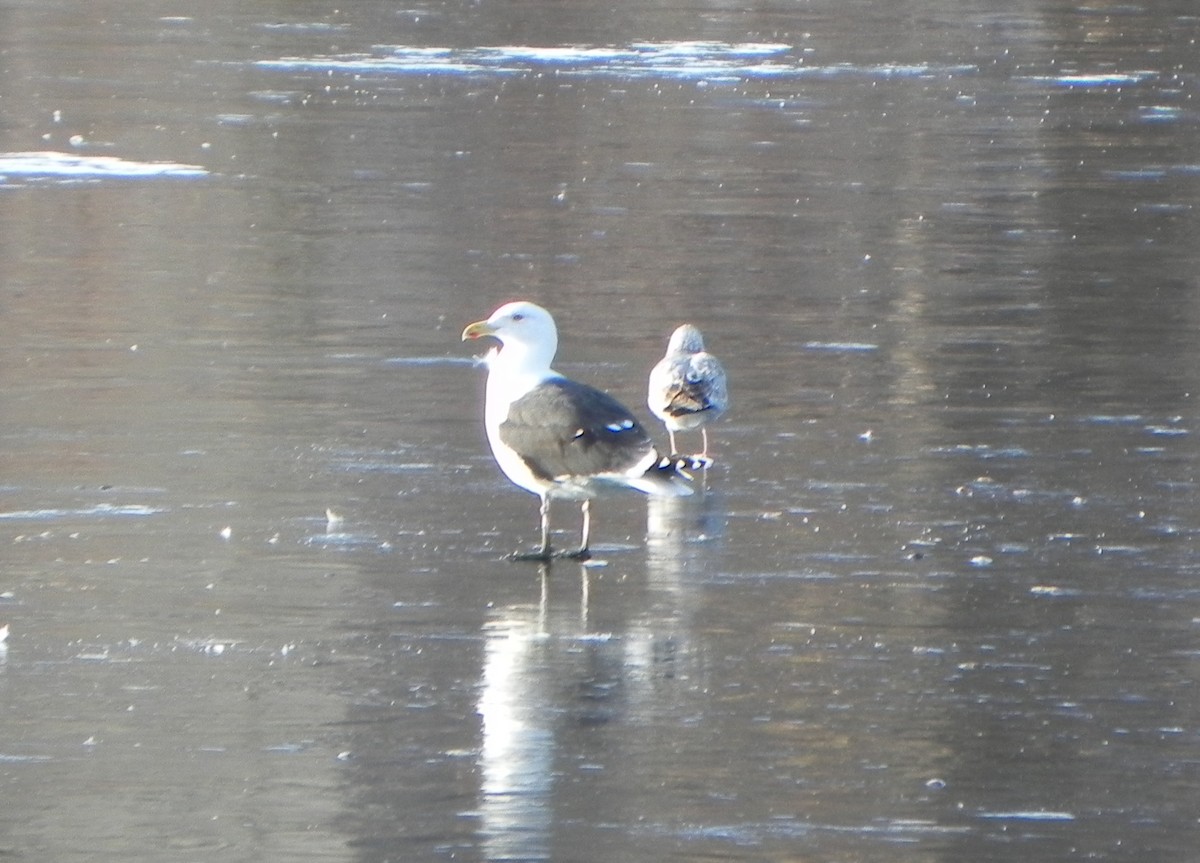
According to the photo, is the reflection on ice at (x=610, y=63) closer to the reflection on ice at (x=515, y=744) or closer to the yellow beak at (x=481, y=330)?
the yellow beak at (x=481, y=330)

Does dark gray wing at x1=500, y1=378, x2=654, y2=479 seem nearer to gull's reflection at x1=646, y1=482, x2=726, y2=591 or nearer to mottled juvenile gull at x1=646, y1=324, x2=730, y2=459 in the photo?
gull's reflection at x1=646, y1=482, x2=726, y2=591

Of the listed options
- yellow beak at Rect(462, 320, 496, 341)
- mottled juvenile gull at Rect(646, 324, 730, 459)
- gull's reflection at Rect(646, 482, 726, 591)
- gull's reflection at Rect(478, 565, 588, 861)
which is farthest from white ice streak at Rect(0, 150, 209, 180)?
gull's reflection at Rect(478, 565, 588, 861)

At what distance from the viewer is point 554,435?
9.01 m

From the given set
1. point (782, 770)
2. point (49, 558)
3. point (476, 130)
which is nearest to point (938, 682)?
point (782, 770)

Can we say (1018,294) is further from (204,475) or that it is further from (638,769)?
(638,769)

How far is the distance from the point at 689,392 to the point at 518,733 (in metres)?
3.88

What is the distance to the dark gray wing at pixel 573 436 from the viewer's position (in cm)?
895

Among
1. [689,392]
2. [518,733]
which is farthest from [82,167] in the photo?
[518,733]

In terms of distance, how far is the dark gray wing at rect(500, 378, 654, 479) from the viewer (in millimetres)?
8945

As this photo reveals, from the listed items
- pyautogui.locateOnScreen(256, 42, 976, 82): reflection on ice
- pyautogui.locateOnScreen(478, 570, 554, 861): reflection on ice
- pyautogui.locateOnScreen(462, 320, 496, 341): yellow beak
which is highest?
pyautogui.locateOnScreen(256, 42, 976, 82): reflection on ice

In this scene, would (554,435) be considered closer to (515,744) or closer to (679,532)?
(679,532)

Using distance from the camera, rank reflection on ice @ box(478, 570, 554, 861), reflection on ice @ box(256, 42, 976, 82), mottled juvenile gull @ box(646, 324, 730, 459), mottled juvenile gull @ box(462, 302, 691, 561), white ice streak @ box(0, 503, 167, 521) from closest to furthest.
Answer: reflection on ice @ box(478, 570, 554, 861)
mottled juvenile gull @ box(462, 302, 691, 561)
white ice streak @ box(0, 503, 167, 521)
mottled juvenile gull @ box(646, 324, 730, 459)
reflection on ice @ box(256, 42, 976, 82)

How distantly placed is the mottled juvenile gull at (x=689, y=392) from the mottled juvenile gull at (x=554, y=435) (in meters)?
1.48

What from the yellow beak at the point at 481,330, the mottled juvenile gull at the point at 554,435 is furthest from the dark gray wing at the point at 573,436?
the yellow beak at the point at 481,330
